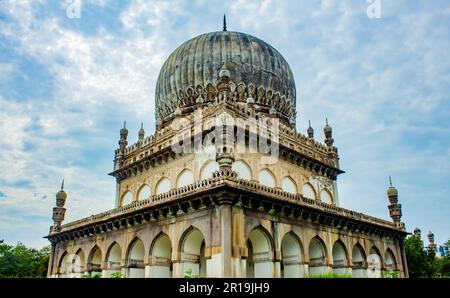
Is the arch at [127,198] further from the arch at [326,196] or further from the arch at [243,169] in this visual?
the arch at [326,196]

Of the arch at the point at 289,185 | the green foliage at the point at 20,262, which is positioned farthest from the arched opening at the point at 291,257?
the green foliage at the point at 20,262

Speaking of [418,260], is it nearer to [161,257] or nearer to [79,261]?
[161,257]

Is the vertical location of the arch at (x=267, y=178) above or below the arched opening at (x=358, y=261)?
above

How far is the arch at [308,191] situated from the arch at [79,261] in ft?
41.7

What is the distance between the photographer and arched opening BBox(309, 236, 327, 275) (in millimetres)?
18875

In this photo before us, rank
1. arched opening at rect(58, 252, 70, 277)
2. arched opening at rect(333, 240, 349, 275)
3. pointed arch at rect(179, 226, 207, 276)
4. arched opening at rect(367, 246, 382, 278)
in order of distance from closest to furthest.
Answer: pointed arch at rect(179, 226, 207, 276) < arched opening at rect(333, 240, 349, 275) < arched opening at rect(367, 246, 382, 278) < arched opening at rect(58, 252, 70, 277)

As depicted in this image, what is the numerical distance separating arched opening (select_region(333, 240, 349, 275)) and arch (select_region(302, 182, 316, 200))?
320 cm

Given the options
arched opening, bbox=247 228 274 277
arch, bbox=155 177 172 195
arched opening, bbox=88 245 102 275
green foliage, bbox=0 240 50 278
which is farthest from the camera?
green foliage, bbox=0 240 50 278

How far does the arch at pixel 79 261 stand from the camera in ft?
73.2

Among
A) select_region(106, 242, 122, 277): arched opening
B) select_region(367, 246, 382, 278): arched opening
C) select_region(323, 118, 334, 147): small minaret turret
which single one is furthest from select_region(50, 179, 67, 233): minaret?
select_region(367, 246, 382, 278): arched opening

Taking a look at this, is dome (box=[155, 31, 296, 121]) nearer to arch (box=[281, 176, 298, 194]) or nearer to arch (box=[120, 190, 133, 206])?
arch (box=[281, 176, 298, 194])

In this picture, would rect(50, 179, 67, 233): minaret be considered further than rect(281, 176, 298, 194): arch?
Yes

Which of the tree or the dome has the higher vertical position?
the dome
